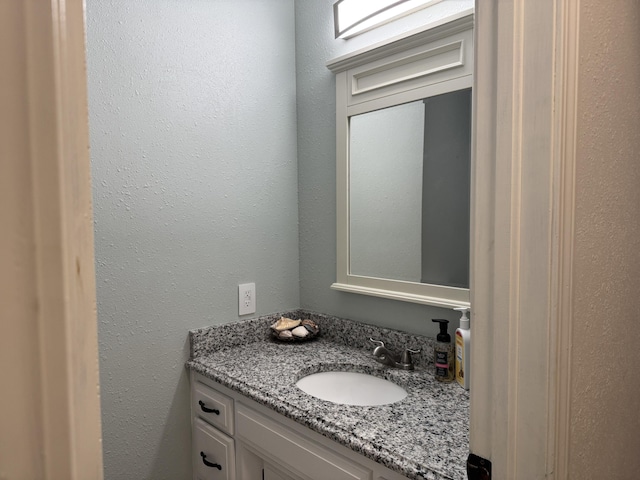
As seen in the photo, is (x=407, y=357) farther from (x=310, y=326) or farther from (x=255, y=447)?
(x=255, y=447)

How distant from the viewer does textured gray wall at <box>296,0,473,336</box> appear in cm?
168

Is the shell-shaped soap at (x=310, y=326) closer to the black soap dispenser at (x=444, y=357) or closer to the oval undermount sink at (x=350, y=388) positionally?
the oval undermount sink at (x=350, y=388)

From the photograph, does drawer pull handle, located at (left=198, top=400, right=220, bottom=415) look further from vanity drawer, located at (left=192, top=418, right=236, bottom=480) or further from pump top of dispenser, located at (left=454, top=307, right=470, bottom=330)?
pump top of dispenser, located at (left=454, top=307, right=470, bottom=330)

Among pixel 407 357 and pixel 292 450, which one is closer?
pixel 292 450

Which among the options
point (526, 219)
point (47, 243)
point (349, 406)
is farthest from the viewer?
point (349, 406)

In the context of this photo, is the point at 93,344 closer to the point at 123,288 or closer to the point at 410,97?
the point at 123,288

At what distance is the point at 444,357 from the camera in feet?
4.31

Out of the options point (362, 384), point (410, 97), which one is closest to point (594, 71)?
point (410, 97)

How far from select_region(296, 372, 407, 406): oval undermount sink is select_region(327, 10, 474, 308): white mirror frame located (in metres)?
0.30

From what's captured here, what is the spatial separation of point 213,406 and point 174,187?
0.76 metres

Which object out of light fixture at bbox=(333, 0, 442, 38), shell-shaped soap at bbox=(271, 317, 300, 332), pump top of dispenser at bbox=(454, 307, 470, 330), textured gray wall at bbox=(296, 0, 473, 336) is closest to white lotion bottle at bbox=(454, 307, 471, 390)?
pump top of dispenser at bbox=(454, 307, 470, 330)

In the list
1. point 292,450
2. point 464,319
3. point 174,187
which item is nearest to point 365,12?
point 174,187

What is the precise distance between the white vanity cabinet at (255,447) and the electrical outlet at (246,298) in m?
0.30

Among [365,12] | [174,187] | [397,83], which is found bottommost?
[174,187]
